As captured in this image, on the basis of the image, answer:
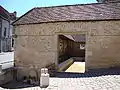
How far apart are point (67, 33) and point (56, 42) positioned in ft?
3.29

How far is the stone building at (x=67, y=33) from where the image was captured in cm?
1087

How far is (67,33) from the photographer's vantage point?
461 inches

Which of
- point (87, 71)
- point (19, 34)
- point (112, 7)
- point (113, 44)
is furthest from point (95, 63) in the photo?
point (19, 34)

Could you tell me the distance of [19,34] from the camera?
12.9m

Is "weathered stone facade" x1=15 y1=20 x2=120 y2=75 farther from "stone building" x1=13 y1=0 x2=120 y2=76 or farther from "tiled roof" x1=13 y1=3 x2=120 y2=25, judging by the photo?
"tiled roof" x1=13 y1=3 x2=120 y2=25

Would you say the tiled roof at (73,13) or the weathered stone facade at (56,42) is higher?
the tiled roof at (73,13)

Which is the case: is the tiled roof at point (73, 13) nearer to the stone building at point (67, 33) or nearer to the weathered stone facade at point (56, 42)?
the stone building at point (67, 33)

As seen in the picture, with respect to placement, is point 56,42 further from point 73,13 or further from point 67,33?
point 73,13

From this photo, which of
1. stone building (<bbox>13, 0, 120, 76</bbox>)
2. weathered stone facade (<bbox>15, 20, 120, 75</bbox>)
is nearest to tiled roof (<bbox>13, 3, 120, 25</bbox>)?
stone building (<bbox>13, 0, 120, 76</bbox>)

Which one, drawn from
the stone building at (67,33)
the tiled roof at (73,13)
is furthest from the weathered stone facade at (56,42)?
the tiled roof at (73,13)

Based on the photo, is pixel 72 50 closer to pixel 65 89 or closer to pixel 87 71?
pixel 87 71

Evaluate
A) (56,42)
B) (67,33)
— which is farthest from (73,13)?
(56,42)

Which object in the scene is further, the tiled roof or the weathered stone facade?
the tiled roof

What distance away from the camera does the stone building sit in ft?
35.7
